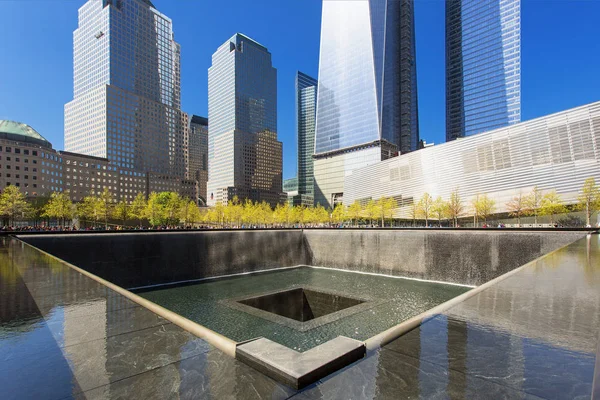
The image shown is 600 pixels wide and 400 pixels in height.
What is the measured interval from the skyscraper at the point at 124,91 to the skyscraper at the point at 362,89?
229 feet

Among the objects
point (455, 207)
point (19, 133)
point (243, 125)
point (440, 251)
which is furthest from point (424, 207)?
point (243, 125)

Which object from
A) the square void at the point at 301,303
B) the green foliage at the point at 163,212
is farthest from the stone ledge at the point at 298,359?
the green foliage at the point at 163,212

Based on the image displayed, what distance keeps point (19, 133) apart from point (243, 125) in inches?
3719

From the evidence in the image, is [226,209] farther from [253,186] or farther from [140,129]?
[253,186]

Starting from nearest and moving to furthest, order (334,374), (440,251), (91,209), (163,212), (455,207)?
(334,374), (440,251), (91,209), (455,207), (163,212)

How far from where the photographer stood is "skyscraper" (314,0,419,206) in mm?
119438

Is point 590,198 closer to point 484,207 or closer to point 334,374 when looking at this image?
point 484,207

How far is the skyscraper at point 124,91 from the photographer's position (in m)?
124

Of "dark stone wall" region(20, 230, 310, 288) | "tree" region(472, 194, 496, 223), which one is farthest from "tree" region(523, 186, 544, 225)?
"dark stone wall" region(20, 230, 310, 288)

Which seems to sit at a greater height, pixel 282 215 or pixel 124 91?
pixel 124 91

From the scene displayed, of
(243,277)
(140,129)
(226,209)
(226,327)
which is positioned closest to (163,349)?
(226,327)

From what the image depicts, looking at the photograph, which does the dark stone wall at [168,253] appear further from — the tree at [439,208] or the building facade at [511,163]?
the building facade at [511,163]

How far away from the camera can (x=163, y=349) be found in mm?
3309

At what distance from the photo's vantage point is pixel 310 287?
19281 mm
